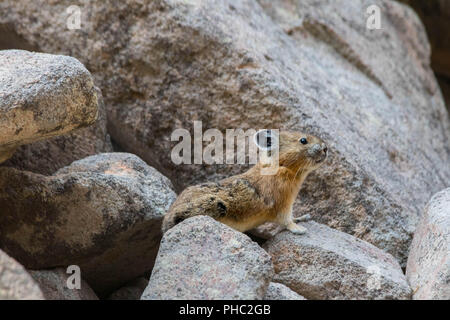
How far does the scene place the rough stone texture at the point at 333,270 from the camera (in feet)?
17.7

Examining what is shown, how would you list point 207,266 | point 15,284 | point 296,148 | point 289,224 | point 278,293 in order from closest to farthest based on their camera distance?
1. point 15,284
2. point 207,266
3. point 278,293
4. point 289,224
5. point 296,148

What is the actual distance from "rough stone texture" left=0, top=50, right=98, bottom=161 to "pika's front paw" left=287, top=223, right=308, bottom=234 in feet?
6.57

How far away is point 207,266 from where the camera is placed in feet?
15.9

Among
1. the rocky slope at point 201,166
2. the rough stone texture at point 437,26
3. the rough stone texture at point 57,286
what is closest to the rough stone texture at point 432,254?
the rocky slope at point 201,166

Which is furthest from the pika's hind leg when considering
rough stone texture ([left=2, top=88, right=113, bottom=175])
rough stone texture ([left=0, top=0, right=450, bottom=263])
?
rough stone texture ([left=2, top=88, right=113, bottom=175])

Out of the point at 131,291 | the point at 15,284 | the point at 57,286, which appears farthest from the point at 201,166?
the point at 15,284

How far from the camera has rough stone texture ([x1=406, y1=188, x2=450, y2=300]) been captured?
505 centimetres

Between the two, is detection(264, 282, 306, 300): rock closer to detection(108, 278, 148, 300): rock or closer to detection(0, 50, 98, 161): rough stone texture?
detection(0, 50, 98, 161): rough stone texture

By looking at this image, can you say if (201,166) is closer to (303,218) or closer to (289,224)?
(303,218)

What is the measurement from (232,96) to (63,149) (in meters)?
1.89

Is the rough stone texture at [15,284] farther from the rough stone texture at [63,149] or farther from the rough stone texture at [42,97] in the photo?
the rough stone texture at [63,149]
